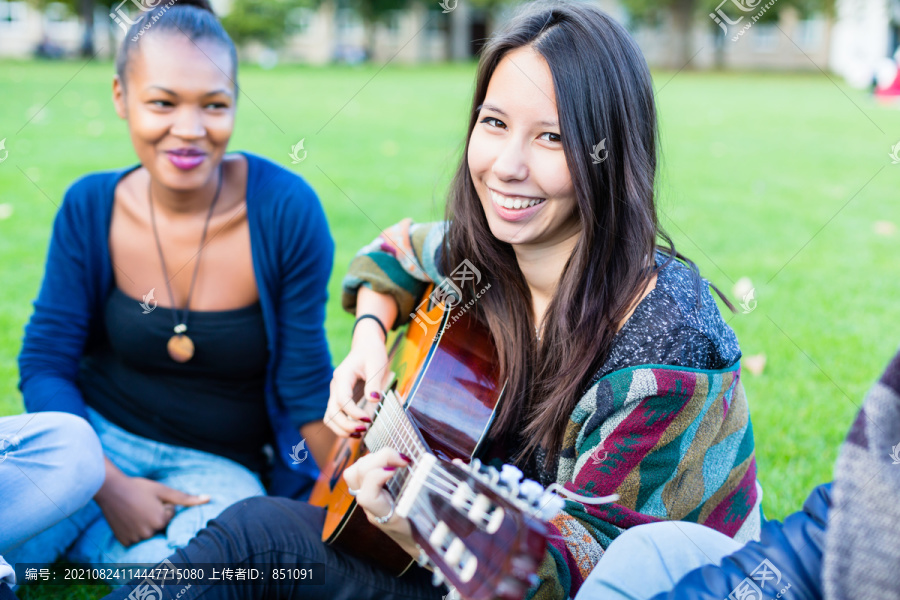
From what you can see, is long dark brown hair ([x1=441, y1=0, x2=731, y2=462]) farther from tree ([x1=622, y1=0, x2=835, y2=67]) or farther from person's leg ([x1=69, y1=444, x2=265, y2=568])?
tree ([x1=622, y1=0, x2=835, y2=67])

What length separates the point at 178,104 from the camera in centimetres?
236

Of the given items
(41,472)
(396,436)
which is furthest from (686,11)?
(41,472)

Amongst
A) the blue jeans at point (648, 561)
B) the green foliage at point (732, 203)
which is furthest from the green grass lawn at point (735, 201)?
the blue jeans at point (648, 561)

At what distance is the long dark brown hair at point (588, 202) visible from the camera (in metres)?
1.75

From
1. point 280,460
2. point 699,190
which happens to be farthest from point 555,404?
point 699,190

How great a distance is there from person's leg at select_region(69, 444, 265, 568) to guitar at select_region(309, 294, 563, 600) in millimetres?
265

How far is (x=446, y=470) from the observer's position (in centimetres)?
142

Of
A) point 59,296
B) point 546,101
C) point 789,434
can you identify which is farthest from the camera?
point 789,434

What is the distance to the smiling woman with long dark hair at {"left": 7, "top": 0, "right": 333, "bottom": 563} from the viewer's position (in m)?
2.45

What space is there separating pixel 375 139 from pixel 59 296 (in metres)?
7.69

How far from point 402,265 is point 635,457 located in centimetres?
106

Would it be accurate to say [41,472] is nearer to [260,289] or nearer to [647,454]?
[260,289]

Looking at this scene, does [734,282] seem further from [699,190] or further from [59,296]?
[59,296]

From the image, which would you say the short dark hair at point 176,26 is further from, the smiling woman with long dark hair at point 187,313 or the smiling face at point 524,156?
the smiling face at point 524,156
